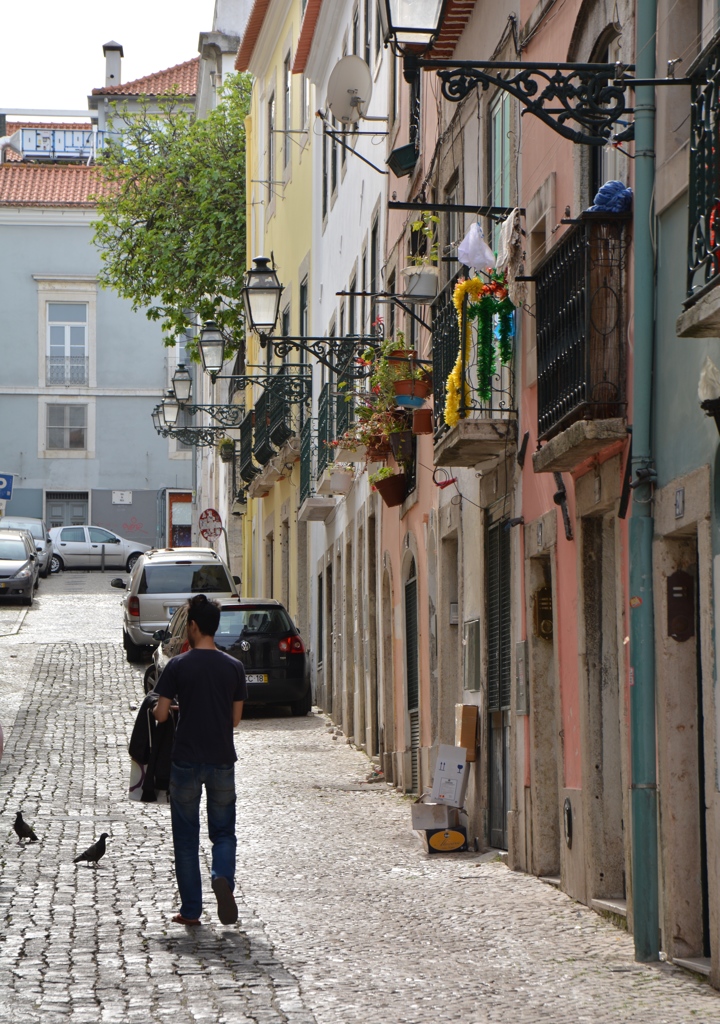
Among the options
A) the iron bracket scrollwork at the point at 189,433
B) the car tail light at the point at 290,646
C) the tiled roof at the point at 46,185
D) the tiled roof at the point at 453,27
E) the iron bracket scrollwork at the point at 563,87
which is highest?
the tiled roof at the point at 46,185

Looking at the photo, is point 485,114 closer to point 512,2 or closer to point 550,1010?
point 512,2

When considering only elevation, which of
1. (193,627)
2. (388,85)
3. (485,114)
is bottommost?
(193,627)

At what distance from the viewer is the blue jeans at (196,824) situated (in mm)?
9141

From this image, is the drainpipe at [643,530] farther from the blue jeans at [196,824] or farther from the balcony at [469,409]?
the balcony at [469,409]

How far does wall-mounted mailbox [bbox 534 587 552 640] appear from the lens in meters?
11.6

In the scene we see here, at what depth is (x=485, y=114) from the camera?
44.4 feet

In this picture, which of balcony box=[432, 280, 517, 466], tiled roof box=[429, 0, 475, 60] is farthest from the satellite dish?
balcony box=[432, 280, 517, 466]

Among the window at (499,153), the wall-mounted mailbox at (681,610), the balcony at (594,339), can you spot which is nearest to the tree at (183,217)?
the window at (499,153)

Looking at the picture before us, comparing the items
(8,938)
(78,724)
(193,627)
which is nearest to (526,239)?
(193,627)

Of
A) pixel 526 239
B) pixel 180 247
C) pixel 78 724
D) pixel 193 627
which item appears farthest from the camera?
pixel 180 247

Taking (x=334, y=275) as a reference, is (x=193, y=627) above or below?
below

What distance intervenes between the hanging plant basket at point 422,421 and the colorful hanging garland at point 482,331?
262 centimetres

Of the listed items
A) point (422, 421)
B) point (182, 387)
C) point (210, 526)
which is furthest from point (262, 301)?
point (210, 526)

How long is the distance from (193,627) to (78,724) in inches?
504
